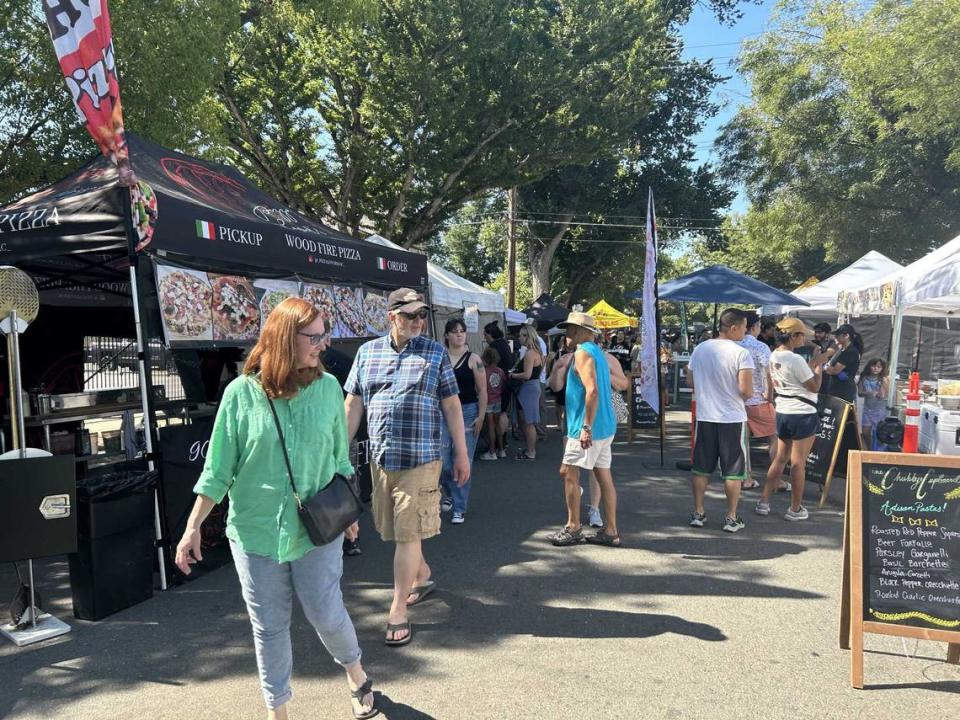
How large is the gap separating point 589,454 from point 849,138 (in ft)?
69.1

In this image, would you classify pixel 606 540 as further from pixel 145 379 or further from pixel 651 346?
pixel 145 379

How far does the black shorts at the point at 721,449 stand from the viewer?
17.8 ft

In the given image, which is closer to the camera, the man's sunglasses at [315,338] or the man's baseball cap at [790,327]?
the man's sunglasses at [315,338]

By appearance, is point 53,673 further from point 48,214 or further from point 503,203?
point 503,203

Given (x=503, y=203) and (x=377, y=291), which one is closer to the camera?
(x=377, y=291)

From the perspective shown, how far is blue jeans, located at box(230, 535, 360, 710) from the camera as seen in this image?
2.56m

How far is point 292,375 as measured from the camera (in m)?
2.54

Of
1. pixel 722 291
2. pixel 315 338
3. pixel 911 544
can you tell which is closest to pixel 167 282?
pixel 315 338

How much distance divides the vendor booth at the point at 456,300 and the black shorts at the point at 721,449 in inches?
222

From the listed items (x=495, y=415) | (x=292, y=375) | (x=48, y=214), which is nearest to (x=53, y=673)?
(x=292, y=375)

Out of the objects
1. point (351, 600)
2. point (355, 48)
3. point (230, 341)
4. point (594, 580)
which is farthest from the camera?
point (355, 48)

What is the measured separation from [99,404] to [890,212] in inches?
906

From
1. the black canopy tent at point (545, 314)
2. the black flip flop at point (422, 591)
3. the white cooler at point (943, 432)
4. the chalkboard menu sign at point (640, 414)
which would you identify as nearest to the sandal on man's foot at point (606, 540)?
the black flip flop at point (422, 591)

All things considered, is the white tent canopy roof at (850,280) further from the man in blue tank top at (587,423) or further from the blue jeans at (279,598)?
the blue jeans at (279,598)
